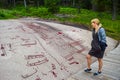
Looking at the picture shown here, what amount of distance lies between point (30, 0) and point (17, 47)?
108ft

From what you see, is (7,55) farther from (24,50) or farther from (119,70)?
(119,70)

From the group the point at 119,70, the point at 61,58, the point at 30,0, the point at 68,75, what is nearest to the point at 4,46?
the point at 61,58

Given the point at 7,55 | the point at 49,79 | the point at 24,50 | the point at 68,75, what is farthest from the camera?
the point at 24,50

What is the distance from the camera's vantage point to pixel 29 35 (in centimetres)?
1087

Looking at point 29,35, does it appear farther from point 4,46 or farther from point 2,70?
point 2,70

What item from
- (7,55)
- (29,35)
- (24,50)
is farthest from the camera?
(29,35)

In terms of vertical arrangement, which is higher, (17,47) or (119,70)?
(17,47)

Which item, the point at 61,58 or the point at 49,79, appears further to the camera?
the point at 61,58

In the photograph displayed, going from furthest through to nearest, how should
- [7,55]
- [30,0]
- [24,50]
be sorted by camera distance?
→ [30,0]
[24,50]
[7,55]

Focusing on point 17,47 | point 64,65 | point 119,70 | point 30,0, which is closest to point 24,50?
point 17,47

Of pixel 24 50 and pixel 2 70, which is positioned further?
pixel 24 50

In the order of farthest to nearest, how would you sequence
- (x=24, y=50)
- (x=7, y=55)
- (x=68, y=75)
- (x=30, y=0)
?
(x=30, y=0) < (x=24, y=50) < (x=7, y=55) < (x=68, y=75)

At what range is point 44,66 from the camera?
800 centimetres

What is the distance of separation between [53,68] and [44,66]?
33cm
